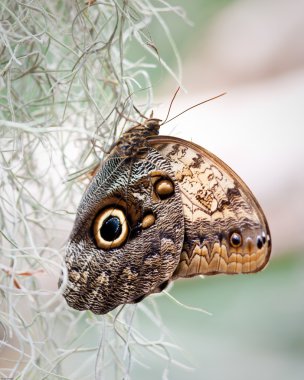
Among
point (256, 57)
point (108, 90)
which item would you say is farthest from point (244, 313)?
point (108, 90)

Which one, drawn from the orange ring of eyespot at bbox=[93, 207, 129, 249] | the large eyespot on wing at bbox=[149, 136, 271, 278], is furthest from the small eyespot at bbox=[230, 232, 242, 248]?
the orange ring of eyespot at bbox=[93, 207, 129, 249]

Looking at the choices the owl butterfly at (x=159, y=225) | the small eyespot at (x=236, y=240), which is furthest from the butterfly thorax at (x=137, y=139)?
the small eyespot at (x=236, y=240)

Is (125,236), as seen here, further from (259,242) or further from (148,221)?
(259,242)

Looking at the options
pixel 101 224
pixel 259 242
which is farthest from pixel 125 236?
pixel 259 242

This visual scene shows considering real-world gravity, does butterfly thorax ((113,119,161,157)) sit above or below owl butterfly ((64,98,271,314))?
above

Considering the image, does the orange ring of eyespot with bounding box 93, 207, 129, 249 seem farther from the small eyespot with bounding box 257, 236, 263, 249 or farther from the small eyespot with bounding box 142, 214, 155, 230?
the small eyespot with bounding box 257, 236, 263, 249

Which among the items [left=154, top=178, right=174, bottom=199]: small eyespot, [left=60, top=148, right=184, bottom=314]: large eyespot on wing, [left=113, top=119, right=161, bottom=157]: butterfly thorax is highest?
[left=113, top=119, right=161, bottom=157]: butterfly thorax
